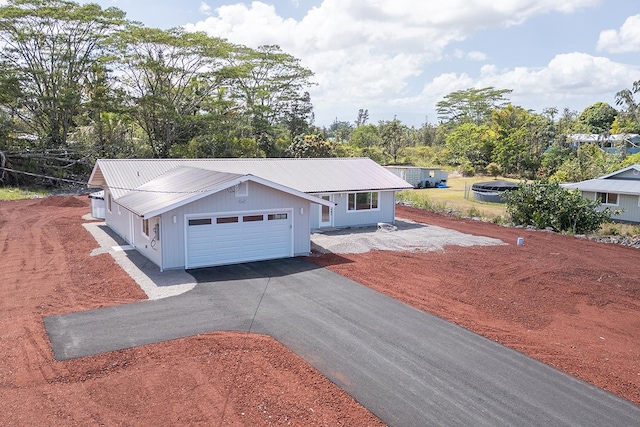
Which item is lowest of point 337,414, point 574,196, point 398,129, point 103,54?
point 337,414

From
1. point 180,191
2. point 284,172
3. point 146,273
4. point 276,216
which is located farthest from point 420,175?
point 146,273

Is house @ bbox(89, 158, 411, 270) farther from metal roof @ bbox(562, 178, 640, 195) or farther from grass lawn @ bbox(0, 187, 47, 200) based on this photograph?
metal roof @ bbox(562, 178, 640, 195)

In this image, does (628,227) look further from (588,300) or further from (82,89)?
(82,89)

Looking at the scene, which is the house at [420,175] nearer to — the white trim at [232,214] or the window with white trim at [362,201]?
the window with white trim at [362,201]

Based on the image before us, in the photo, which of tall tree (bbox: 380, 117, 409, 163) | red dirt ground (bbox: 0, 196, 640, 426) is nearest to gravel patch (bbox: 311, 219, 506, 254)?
red dirt ground (bbox: 0, 196, 640, 426)

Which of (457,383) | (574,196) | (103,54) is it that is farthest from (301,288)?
(103,54)

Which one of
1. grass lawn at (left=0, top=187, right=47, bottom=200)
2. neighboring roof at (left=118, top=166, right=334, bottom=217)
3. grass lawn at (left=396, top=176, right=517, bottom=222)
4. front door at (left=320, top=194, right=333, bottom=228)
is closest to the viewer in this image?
neighboring roof at (left=118, top=166, right=334, bottom=217)

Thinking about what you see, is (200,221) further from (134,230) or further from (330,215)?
(330,215)
